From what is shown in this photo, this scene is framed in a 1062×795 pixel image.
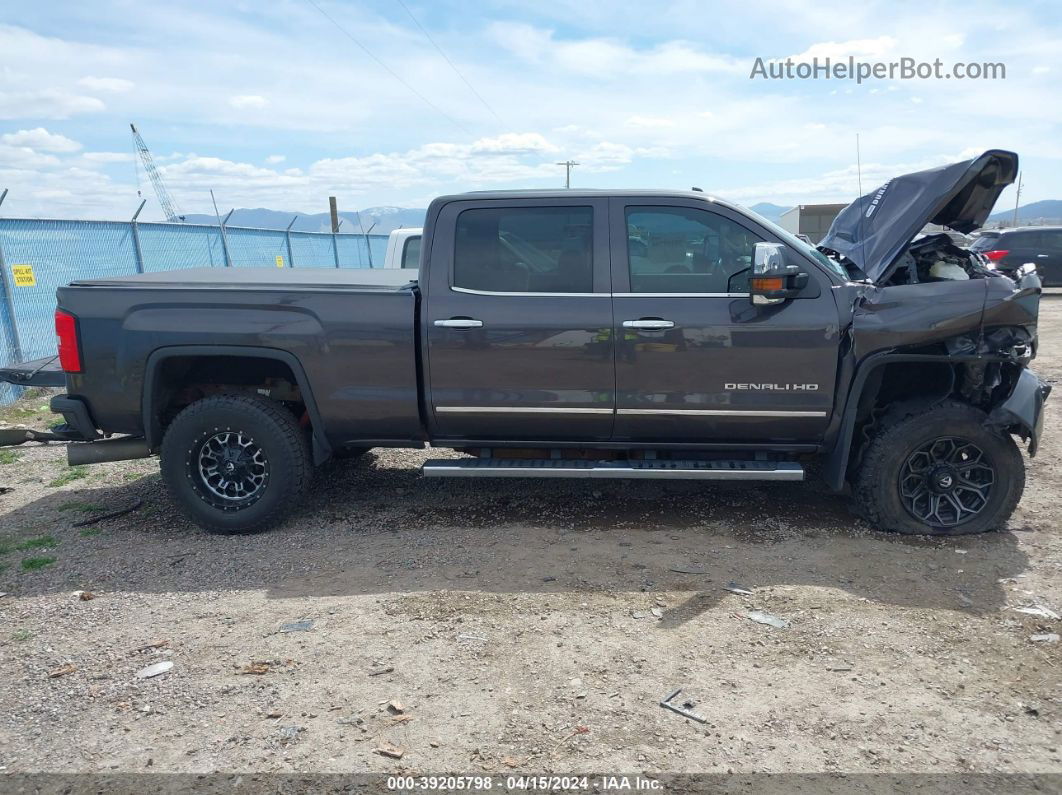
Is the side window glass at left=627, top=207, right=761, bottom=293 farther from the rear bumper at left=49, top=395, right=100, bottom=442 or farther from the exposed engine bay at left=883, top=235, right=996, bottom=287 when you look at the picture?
the rear bumper at left=49, top=395, right=100, bottom=442

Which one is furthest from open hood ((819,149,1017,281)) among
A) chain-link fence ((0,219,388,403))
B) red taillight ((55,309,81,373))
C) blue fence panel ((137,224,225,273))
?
blue fence panel ((137,224,225,273))

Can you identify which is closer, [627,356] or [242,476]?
[627,356]

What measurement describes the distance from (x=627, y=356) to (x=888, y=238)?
1783 mm

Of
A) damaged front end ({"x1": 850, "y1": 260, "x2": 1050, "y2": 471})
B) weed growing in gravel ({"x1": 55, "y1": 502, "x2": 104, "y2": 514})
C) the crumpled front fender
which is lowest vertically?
weed growing in gravel ({"x1": 55, "y1": 502, "x2": 104, "y2": 514})

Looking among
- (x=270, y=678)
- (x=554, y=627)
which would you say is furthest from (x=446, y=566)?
(x=270, y=678)

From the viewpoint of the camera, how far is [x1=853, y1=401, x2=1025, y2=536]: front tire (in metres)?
4.55

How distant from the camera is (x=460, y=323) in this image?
15.4 feet

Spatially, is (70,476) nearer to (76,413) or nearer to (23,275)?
(76,413)

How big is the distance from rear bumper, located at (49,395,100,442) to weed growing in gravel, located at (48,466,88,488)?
4.94 feet

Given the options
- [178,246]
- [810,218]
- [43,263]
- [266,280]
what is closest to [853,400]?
[266,280]

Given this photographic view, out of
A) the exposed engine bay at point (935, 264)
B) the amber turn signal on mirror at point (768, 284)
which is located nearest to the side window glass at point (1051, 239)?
the exposed engine bay at point (935, 264)

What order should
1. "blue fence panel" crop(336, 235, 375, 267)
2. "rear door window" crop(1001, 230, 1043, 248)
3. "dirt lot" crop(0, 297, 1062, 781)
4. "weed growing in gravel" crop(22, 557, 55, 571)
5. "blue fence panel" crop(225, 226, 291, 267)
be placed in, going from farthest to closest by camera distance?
"blue fence panel" crop(336, 235, 375, 267)
"rear door window" crop(1001, 230, 1043, 248)
"blue fence panel" crop(225, 226, 291, 267)
"weed growing in gravel" crop(22, 557, 55, 571)
"dirt lot" crop(0, 297, 1062, 781)

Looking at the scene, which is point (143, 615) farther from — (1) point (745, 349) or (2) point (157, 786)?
(1) point (745, 349)

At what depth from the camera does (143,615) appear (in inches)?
158
